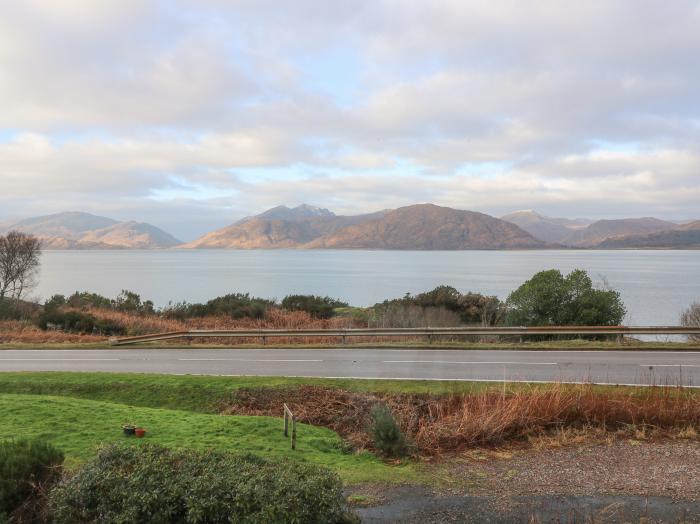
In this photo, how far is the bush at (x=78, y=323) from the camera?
26330 mm

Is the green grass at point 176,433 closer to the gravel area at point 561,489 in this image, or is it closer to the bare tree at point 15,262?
the gravel area at point 561,489

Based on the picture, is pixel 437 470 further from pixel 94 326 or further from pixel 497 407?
pixel 94 326

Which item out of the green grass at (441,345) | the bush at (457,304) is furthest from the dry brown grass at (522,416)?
the bush at (457,304)

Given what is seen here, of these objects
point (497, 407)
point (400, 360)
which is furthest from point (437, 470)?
point (400, 360)

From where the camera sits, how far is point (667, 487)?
20.7 feet

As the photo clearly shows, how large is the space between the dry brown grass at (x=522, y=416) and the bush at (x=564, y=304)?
15604mm

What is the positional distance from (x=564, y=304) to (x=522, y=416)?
18.1 metres

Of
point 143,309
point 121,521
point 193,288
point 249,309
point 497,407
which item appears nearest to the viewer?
point 121,521

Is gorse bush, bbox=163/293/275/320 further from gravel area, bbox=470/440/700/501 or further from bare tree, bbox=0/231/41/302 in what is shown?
gravel area, bbox=470/440/700/501

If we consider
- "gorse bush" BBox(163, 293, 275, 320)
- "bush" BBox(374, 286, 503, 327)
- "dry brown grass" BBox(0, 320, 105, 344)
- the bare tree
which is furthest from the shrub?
"bush" BBox(374, 286, 503, 327)

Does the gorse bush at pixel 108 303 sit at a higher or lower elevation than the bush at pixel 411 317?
higher

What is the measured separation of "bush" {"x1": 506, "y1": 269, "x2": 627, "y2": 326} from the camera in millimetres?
25203

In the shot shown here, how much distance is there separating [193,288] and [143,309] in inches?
1407

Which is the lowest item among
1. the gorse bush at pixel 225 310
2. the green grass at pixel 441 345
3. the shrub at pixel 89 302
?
the green grass at pixel 441 345
